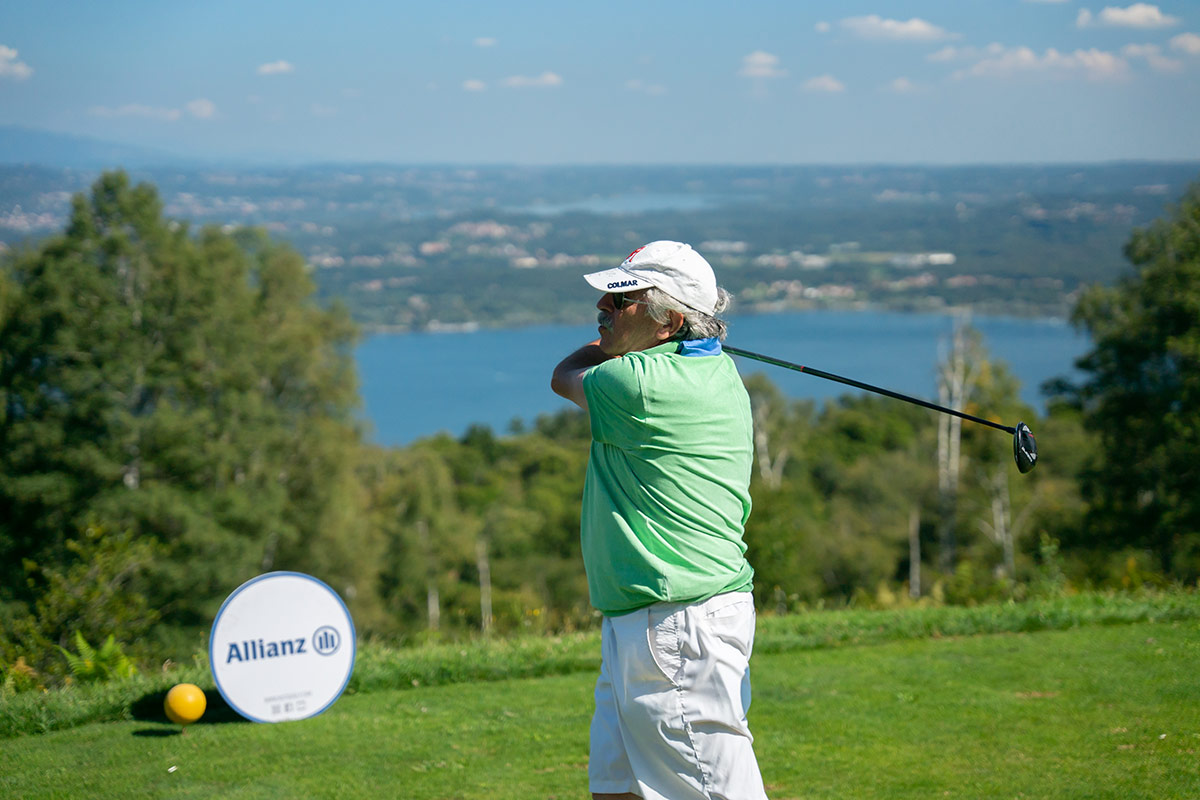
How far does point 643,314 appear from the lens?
309 centimetres

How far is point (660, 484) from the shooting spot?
290cm

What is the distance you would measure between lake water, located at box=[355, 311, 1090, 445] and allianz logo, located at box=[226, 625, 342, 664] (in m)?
80.6

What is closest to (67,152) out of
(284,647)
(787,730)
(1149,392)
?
(284,647)

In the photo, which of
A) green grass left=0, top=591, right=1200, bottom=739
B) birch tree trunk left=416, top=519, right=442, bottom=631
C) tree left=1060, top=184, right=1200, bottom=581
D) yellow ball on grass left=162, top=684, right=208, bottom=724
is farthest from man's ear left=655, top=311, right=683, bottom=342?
birch tree trunk left=416, top=519, right=442, bottom=631

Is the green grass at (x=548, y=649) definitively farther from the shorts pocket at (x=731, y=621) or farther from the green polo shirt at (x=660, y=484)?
the shorts pocket at (x=731, y=621)

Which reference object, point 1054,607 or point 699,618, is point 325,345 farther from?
point 699,618

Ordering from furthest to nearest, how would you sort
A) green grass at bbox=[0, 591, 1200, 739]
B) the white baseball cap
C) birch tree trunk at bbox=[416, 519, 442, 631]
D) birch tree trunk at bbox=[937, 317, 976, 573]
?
1. birch tree trunk at bbox=[937, 317, 976, 573]
2. birch tree trunk at bbox=[416, 519, 442, 631]
3. green grass at bbox=[0, 591, 1200, 739]
4. the white baseball cap

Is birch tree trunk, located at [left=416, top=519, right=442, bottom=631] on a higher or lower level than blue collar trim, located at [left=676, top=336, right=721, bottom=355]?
lower

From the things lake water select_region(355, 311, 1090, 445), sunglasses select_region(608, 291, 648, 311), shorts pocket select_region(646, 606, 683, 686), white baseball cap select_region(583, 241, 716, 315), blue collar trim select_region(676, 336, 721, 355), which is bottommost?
lake water select_region(355, 311, 1090, 445)

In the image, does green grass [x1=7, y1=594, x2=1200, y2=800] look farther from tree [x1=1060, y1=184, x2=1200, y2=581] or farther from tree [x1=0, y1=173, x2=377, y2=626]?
tree [x1=1060, y1=184, x2=1200, y2=581]

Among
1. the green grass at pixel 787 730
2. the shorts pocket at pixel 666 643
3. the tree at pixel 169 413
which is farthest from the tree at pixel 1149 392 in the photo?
the shorts pocket at pixel 666 643

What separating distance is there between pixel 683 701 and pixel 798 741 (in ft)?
7.67

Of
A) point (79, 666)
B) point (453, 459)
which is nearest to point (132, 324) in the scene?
point (79, 666)

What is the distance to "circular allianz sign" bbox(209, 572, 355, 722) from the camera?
201 inches
